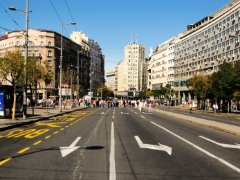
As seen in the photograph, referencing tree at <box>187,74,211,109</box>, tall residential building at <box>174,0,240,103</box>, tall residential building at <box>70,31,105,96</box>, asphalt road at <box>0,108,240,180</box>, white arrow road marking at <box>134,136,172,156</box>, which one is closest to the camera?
asphalt road at <box>0,108,240,180</box>

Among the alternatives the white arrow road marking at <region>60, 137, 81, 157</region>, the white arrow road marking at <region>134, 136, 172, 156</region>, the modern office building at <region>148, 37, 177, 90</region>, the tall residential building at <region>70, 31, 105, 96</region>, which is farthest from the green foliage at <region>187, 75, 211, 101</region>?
the tall residential building at <region>70, 31, 105, 96</region>

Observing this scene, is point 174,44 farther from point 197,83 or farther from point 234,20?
point 197,83

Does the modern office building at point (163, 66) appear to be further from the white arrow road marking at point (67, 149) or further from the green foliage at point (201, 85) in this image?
the white arrow road marking at point (67, 149)

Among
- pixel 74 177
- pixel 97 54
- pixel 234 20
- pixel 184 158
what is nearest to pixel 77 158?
pixel 74 177

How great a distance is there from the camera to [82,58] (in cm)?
14312

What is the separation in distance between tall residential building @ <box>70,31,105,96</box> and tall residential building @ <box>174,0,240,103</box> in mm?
47061

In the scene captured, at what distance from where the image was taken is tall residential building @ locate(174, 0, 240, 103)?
3007 inches

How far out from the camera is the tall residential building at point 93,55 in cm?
15688

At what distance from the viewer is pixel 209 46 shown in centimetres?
9181

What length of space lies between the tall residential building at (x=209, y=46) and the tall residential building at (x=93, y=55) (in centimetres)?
4706

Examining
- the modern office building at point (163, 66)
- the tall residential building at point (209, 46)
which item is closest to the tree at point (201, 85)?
the tall residential building at point (209, 46)

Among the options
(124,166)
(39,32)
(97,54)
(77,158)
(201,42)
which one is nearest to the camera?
(124,166)

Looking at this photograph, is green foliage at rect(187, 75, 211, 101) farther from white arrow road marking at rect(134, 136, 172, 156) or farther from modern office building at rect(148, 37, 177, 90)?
modern office building at rect(148, 37, 177, 90)

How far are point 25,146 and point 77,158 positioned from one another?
3303 mm
